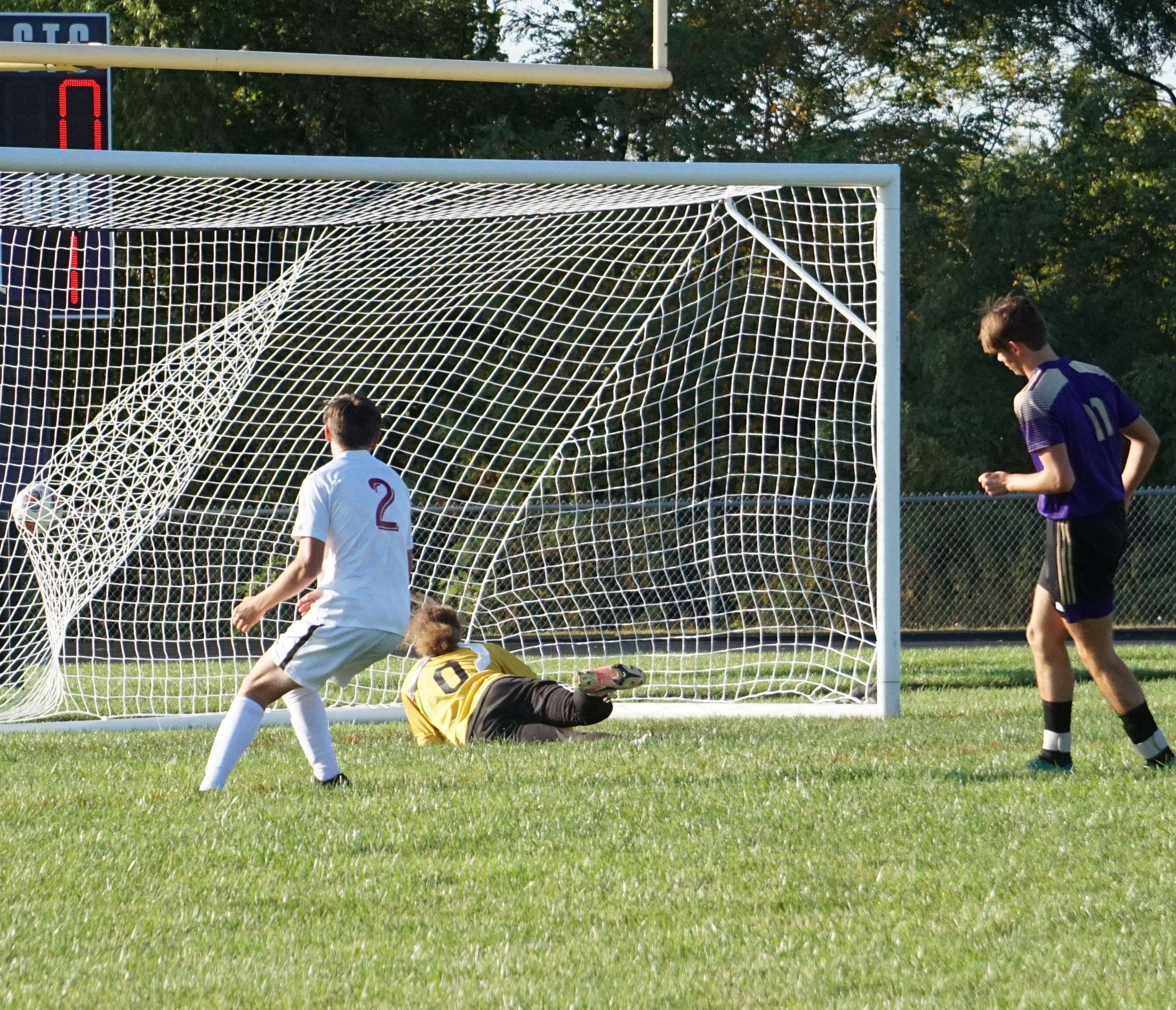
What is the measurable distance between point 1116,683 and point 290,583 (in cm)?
325

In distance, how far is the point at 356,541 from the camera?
631cm

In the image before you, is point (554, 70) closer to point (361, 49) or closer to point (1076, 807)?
point (1076, 807)

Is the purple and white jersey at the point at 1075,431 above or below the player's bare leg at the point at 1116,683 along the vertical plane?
above

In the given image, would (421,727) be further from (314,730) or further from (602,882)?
(602,882)

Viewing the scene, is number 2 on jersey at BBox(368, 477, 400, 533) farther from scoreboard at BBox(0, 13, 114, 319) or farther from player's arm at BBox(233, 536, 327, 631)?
scoreboard at BBox(0, 13, 114, 319)

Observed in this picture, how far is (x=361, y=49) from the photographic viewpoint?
24719 millimetres

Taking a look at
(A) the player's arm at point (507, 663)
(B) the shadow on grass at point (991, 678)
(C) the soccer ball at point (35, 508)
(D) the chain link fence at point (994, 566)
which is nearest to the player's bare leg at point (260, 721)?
(A) the player's arm at point (507, 663)

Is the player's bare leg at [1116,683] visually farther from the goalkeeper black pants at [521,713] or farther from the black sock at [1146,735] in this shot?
the goalkeeper black pants at [521,713]

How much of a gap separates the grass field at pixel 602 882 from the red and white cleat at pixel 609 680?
340 mm

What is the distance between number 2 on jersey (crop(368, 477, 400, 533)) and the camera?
→ 6.34m

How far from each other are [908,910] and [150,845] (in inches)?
99.6

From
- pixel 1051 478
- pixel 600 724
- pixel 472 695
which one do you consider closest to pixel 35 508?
pixel 472 695

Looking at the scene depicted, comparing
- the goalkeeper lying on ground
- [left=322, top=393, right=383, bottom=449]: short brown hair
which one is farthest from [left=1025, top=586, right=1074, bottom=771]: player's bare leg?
[left=322, top=393, right=383, bottom=449]: short brown hair

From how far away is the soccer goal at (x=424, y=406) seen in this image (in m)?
9.62
